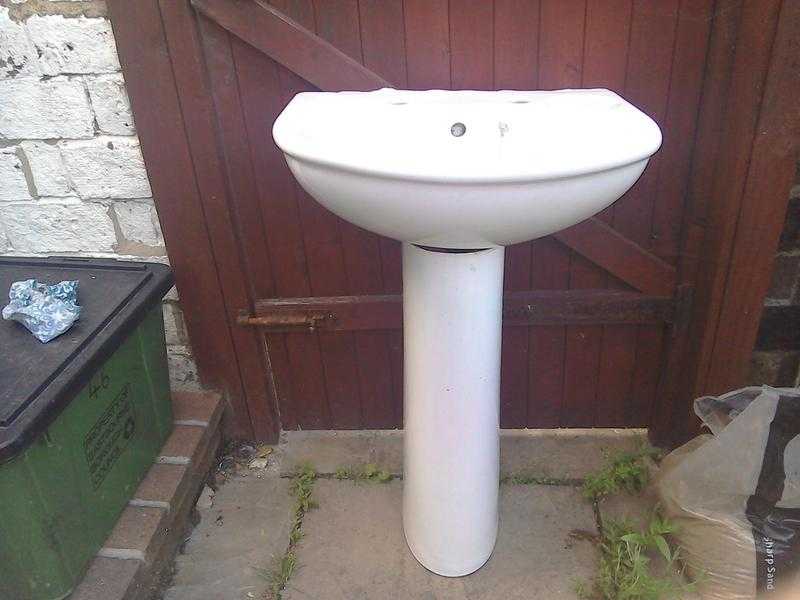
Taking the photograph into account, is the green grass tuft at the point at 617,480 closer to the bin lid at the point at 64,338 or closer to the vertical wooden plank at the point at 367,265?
the vertical wooden plank at the point at 367,265

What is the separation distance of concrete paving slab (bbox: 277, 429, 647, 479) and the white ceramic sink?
320mm

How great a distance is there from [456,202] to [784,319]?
1183 mm

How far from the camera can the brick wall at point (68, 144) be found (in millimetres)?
1418

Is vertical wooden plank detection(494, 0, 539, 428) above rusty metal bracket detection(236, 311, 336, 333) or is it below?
above

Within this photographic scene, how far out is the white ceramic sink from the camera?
918 millimetres

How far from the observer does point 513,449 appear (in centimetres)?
189

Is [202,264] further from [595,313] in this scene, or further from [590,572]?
[590,572]

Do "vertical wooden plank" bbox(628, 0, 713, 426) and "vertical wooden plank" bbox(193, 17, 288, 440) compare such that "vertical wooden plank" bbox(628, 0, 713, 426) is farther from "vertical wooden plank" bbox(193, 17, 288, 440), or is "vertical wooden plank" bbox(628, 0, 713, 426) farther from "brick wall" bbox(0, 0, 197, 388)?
"brick wall" bbox(0, 0, 197, 388)

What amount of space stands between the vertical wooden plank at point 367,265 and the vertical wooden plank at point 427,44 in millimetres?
31

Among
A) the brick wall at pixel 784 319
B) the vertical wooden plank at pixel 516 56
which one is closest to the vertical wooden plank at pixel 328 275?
the vertical wooden plank at pixel 516 56

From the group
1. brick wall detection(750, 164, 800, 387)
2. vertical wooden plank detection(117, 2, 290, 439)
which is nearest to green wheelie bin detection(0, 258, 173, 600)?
vertical wooden plank detection(117, 2, 290, 439)

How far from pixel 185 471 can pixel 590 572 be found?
3.44 feet

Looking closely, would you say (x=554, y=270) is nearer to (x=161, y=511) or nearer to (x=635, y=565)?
(x=635, y=565)

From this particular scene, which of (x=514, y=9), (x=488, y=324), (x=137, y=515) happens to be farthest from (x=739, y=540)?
(x=137, y=515)
